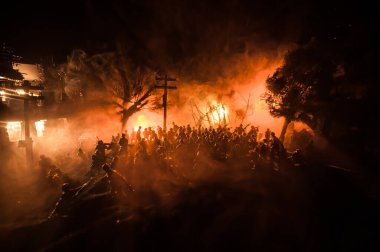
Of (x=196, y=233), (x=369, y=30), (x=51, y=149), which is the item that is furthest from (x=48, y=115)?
(x=369, y=30)

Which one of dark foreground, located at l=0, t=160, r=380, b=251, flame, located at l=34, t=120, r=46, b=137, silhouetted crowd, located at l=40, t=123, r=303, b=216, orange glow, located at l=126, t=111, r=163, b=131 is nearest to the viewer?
dark foreground, located at l=0, t=160, r=380, b=251

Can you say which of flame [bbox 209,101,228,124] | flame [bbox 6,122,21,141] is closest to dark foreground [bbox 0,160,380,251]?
flame [bbox 6,122,21,141]

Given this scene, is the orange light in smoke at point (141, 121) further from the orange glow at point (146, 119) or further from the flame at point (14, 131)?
the flame at point (14, 131)

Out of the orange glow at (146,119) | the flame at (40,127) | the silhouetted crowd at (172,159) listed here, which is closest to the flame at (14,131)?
the flame at (40,127)

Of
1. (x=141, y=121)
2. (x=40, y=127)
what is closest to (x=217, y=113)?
(x=141, y=121)

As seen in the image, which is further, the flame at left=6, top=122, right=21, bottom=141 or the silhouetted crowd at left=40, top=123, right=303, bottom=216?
the flame at left=6, top=122, right=21, bottom=141

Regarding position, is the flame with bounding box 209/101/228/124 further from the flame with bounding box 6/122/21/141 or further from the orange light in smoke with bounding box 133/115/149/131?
the flame with bounding box 6/122/21/141

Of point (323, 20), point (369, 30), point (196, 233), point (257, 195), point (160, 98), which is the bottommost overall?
point (196, 233)

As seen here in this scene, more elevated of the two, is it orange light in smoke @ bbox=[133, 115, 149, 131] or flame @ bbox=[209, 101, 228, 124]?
flame @ bbox=[209, 101, 228, 124]

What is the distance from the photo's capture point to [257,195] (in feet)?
32.0

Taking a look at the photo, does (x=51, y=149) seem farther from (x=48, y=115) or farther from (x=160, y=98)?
(x=160, y=98)

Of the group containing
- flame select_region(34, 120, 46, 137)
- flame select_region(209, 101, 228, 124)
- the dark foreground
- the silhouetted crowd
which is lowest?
the dark foreground

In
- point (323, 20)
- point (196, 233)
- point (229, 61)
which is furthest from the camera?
point (229, 61)

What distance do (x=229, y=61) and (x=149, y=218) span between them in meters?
20.8
